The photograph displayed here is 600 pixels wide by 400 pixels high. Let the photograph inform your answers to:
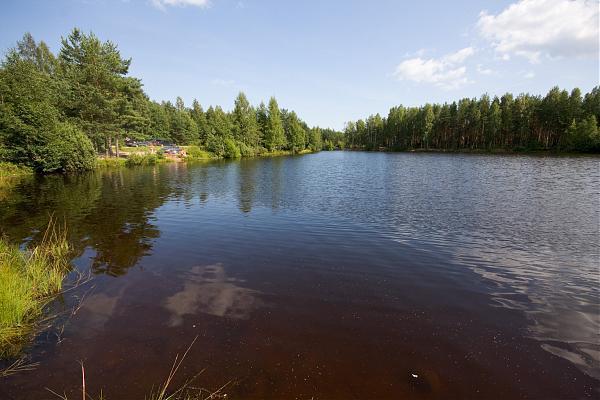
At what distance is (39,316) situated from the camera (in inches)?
279

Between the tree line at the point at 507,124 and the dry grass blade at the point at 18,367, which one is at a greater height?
the tree line at the point at 507,124

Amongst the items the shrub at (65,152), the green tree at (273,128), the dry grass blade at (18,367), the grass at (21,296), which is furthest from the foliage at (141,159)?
the dry grass blade at (18,367)

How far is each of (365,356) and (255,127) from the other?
8988 centimetres

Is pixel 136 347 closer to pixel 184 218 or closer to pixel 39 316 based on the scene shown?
pixel 39 316

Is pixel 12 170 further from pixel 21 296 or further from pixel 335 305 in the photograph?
pixel 335 305

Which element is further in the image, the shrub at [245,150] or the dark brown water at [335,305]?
the shrub at [245,150]

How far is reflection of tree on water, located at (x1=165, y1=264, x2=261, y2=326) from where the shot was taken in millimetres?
7477

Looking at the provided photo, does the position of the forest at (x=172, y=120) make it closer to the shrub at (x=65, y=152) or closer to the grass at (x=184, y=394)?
the shrub at (x=65, y=152)

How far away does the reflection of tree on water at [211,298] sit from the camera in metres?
7.48

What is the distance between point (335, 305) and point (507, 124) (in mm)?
115080

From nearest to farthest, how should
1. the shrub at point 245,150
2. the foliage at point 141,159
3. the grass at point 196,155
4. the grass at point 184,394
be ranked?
the grass at point 184,394
the foliage at point 141,159
the grass at point 196,155
the shrub at point 245,150

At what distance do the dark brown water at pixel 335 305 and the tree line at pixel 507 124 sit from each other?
293 ft

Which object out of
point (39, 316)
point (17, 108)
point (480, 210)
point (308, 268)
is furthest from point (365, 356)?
point (17, 108)

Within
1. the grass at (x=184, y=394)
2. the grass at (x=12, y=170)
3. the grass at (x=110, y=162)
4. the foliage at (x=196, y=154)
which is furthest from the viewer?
the foliage at (x=196, y=154)
